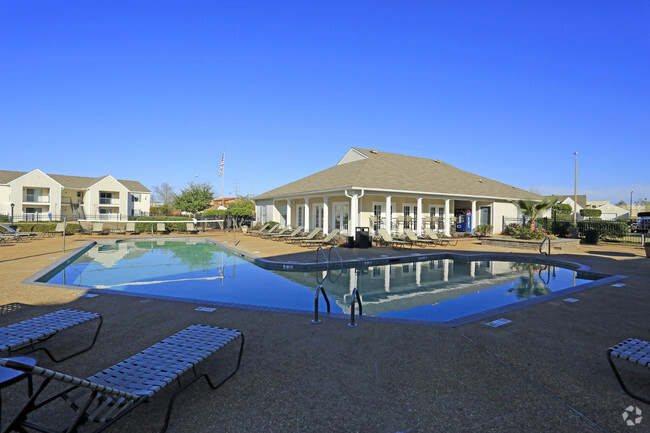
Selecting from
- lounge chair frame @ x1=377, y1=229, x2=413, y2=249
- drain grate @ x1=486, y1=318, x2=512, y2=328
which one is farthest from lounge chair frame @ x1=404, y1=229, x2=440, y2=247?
drain grate @ x1=486, y1=318, x2=512, y2=328

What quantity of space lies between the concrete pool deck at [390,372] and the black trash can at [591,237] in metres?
17.0

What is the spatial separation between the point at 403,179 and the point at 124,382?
20.9 meters

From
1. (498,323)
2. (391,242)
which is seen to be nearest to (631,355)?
(498,323)

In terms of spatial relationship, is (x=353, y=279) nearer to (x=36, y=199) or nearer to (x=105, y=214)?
(x=105, y=214)

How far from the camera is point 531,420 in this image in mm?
2750

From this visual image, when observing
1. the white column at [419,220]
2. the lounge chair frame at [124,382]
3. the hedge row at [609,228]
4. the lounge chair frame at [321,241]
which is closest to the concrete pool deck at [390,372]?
the lounge chair frame at [124,382]

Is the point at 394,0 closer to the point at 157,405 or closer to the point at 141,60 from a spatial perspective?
the point at 141,60

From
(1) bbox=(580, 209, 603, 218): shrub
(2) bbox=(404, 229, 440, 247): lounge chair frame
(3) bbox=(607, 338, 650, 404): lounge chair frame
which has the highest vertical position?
(1) bbox=(580, 209, 603, 218): shrub

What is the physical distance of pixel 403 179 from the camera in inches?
865

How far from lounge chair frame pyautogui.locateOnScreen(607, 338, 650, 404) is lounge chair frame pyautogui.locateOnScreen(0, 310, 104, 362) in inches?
228

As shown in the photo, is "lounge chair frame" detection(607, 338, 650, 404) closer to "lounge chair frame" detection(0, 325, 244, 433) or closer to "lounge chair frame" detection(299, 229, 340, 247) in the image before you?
"lounge chair frame" detection(0, 325, 244, 433)

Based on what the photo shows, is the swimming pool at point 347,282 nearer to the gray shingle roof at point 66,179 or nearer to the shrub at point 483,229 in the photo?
the shrub at point 483,229

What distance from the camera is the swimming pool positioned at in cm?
743

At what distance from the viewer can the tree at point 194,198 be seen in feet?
147
